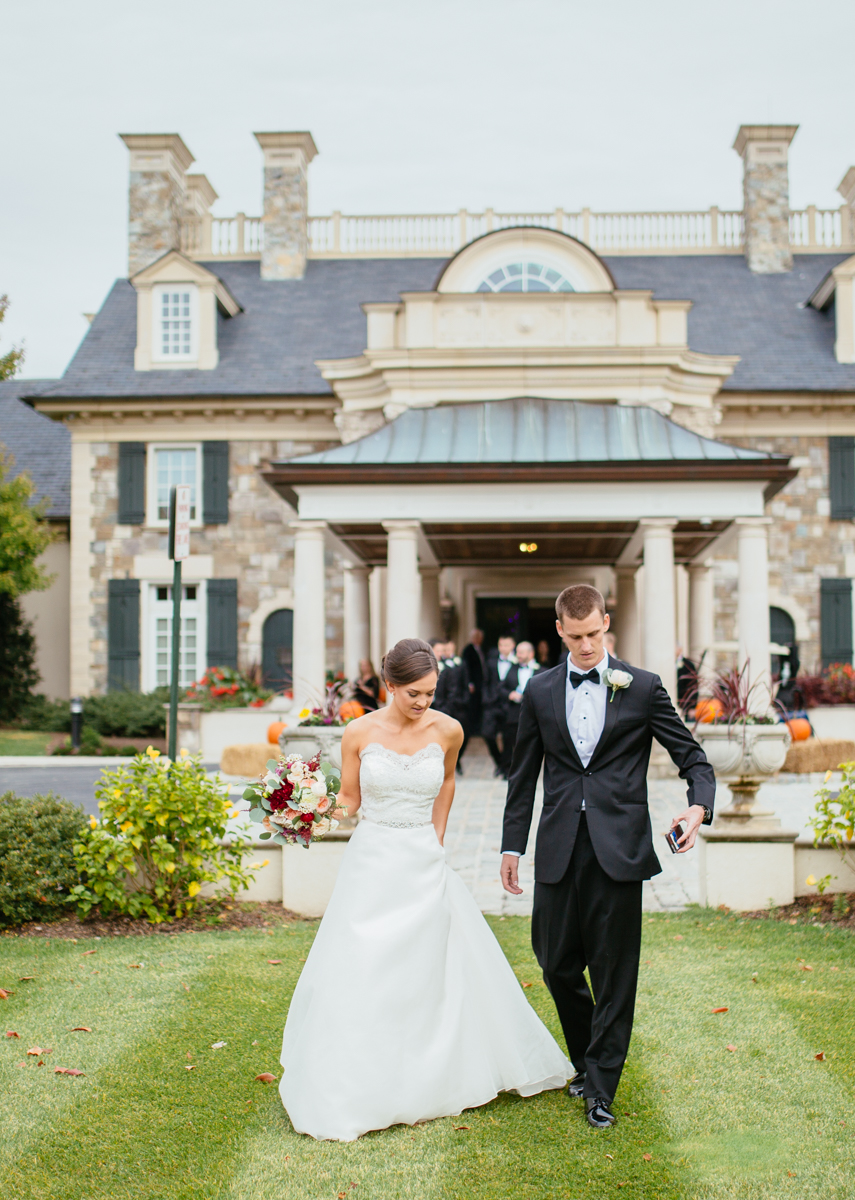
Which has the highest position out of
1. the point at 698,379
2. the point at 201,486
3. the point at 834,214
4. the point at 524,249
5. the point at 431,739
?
the point at 834,214

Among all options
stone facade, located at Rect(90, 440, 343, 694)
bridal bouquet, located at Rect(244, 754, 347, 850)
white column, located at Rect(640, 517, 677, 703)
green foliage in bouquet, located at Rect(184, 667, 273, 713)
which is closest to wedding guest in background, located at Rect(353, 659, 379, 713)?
green foliage in bouquet, located at Rect(184, 667, 273, 713)

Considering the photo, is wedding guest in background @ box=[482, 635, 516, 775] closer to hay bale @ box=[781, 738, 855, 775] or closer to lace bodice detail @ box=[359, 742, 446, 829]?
hay bale @ box=[781, 738, 855, 775]

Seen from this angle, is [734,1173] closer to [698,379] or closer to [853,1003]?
[853,1003]

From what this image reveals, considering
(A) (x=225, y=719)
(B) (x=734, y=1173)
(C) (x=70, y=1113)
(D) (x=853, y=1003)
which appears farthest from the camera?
(A) (x=225, y=719)

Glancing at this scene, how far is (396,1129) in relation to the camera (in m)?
3.74

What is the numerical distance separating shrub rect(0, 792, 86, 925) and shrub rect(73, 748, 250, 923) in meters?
0.13

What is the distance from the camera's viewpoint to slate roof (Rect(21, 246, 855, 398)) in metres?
20.2

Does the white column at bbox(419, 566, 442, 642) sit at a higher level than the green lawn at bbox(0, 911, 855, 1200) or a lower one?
higher

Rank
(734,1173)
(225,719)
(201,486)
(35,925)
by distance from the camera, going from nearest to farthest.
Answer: (734,1173)
(35,925)
(225,719)
(201,486)

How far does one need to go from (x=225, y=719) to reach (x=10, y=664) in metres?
7.86

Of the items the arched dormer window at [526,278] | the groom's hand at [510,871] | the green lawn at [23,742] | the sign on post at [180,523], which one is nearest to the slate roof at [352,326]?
the arched dormer window at [526,278]

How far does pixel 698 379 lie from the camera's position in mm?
17688

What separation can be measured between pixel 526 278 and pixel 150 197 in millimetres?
9568

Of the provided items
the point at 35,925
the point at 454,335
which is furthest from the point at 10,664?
the point at 35,925
